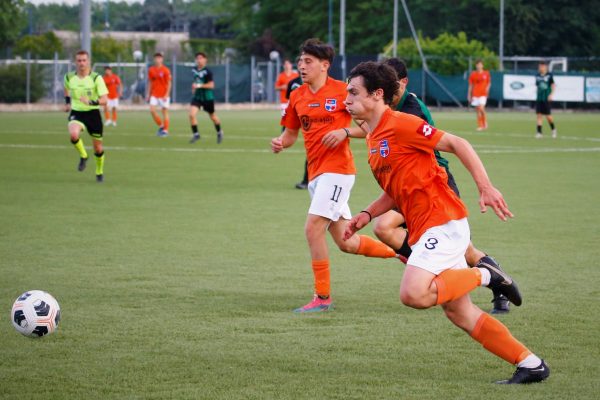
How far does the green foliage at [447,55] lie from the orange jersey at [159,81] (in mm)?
28884

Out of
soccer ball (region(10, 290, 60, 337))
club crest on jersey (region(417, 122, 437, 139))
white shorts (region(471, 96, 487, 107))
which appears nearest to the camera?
club crest on jersey (region(417, 122, 437, 139))

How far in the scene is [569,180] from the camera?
18.6 m

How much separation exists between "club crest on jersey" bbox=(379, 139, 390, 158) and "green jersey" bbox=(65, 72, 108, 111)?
12.9 meters

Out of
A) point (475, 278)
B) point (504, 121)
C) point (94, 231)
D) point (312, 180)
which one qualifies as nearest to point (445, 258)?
point (475, 278)

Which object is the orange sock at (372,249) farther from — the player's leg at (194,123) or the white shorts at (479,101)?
the white shorts at (479,101)

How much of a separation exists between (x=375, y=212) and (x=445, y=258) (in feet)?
2.75

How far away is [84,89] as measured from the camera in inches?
727

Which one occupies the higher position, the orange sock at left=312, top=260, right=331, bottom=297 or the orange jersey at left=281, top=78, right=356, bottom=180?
the orange jersey at left=281, top=78, right=356, bottom=180

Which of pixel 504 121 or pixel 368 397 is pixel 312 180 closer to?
pixel 368 397

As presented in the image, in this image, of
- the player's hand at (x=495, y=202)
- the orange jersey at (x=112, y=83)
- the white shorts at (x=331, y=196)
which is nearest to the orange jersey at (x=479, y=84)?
the orange jersey at (x=112, y=83)

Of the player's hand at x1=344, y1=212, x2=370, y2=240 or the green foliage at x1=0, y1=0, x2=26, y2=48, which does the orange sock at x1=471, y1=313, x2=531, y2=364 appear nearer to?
the player's hand at x1=344, y1=212, x2=370, y2=240

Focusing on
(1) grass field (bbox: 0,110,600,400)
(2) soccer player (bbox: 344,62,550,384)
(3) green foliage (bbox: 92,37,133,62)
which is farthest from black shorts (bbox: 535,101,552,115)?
(3) green foliage (bbox: 92,37,133,62)

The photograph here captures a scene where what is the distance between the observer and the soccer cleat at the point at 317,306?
26.5ft

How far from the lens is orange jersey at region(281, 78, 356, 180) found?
8562 millimetres
